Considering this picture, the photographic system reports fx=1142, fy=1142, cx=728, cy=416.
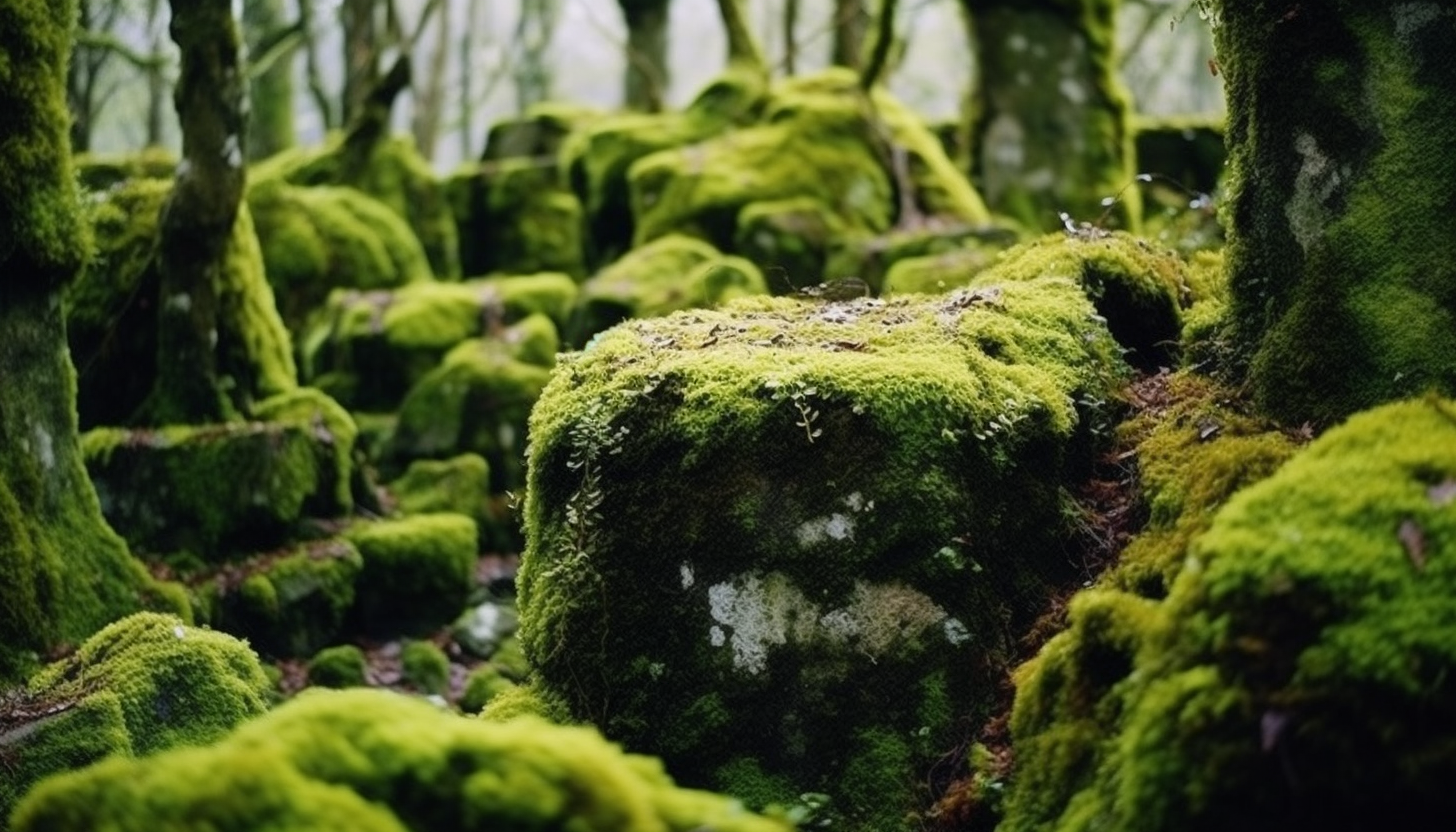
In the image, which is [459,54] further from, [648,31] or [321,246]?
[321,246]

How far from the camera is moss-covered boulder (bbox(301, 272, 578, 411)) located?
1483 cm

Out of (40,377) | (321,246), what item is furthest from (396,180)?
(40,377)

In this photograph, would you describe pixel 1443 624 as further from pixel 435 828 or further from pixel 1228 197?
pixel 1228 197

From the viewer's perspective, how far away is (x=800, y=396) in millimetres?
4598

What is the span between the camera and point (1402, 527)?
116 inches

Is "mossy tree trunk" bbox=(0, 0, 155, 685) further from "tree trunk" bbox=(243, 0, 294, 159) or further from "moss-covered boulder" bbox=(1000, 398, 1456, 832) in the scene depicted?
"tree trunk" bbox=(243, 0, 294, 159)

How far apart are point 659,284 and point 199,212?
5.41m

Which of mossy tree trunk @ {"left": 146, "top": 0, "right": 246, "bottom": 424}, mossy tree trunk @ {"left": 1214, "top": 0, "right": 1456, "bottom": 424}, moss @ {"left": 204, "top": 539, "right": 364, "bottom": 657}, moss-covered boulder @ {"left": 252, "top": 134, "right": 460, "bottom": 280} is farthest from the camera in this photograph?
moss-covered boulder @ {"left": 252, "top": 134, "right": 460, "bottom": 280}

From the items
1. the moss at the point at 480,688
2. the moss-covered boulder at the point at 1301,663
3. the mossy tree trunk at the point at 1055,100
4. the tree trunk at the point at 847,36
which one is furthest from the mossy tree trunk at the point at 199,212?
the tree trunk at the point at 847,36

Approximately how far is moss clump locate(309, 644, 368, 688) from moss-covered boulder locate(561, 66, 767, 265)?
10126 millimetres

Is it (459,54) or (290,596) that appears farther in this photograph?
(459,54)

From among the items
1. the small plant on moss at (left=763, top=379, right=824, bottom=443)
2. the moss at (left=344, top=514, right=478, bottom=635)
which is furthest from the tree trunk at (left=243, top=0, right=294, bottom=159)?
the small plant on moss at (left=763, top=379, right=824, bottom=443)

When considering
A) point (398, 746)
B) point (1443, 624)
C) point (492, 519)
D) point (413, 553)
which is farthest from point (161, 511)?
point (1443, 624)

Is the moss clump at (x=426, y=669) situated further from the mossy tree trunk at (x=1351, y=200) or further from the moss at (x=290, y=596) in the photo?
the mossy tree trunk at (x=1351, y=200)
